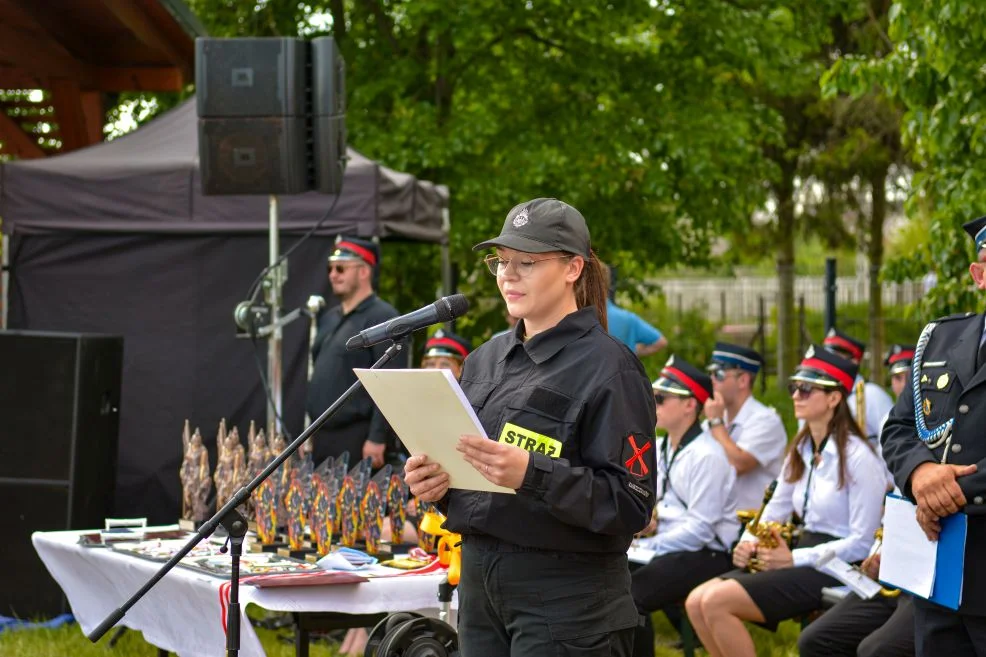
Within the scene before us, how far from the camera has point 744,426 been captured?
6570 millimetres

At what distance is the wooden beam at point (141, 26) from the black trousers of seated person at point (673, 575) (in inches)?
208

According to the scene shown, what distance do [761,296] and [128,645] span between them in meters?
10.6

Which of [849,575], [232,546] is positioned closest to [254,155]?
[232,546]

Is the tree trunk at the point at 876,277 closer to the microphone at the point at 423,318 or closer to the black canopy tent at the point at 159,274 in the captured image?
the black canopy tent at the point at 159,274

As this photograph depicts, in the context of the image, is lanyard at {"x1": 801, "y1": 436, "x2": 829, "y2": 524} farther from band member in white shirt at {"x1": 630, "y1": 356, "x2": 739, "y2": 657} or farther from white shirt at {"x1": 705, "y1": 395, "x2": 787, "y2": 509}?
white shirt at {"x1": 705, "y1": 395, "x2": 787, "y2": 509}

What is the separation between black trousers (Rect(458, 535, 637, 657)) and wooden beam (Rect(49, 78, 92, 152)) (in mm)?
7827

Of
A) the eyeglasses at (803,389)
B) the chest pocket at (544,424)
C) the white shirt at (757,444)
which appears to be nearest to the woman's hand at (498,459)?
the chest pocket at (544,424)

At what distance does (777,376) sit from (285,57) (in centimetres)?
882

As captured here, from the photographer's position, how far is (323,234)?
25.6 feet

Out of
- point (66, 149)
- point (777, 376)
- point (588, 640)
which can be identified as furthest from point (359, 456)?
point (777, 376)

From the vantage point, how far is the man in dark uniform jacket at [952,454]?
3.59 meters

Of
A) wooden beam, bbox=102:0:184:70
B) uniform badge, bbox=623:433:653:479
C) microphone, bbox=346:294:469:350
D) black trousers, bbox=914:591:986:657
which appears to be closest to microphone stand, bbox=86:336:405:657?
microphone, bbox=346:294:469:350

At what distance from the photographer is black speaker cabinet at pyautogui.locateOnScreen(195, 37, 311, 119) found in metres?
6.70

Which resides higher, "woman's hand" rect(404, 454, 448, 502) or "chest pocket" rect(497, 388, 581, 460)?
"chest pocket" rect(497, 388, 581, 460)
